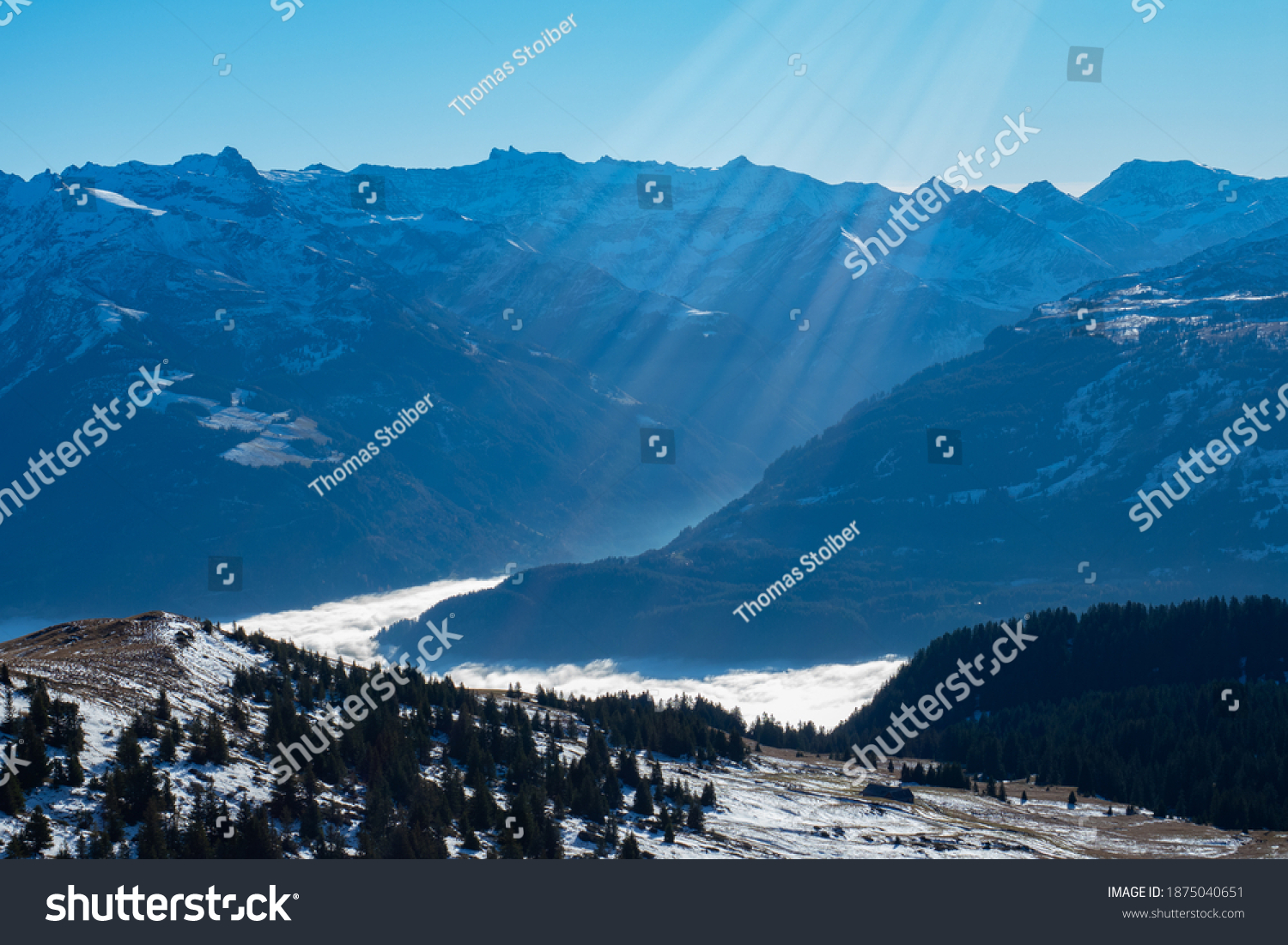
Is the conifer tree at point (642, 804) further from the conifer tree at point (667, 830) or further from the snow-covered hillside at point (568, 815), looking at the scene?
the conifer tree at point (667, 830)

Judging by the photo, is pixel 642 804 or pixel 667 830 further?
pixel 642 804

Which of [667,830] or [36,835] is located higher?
[36,835]

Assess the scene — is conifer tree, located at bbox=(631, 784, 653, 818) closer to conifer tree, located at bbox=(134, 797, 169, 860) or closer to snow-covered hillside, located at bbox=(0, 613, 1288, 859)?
snow-covered hillside, located at bbox=(0, 613, 1288, 859)

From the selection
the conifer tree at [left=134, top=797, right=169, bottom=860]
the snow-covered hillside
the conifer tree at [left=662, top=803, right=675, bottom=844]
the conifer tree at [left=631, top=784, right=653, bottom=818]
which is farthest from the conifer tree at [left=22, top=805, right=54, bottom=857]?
the conifer tree at [left=631, top=784, right=653, bottom=818]

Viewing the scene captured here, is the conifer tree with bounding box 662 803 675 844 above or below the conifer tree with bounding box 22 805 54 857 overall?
below

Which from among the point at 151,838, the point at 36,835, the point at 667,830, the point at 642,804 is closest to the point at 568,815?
the point at 667,830

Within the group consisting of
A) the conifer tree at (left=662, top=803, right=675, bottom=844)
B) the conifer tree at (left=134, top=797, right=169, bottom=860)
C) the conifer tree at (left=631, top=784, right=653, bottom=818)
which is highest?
the conifer tree at (left=134, top=797, right=169, bottom=860)

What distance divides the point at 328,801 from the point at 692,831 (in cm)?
3198

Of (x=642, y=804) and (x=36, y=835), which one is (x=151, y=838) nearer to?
(x=36, y=835)
